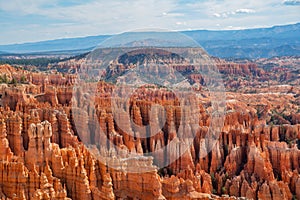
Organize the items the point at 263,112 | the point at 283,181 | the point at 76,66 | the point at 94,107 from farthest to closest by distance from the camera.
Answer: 1. the point at 76,66
2. the point at 263,112
3. the point at 94,107
4. the point at 283,181

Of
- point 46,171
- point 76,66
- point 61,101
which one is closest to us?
point 46,171

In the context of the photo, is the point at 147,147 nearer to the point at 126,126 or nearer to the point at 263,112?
the point at 126,126

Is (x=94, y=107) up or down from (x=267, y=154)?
up

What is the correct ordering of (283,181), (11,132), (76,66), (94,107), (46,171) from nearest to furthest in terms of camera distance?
(46,171) → (11,132) → (283,181) → (94,107) → (76,66)

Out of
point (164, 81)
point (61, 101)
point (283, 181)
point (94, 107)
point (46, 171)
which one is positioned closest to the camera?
point (46, 171)

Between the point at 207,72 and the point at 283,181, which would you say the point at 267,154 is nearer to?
the point at 283,181

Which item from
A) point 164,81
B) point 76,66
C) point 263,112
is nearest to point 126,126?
point 263,112

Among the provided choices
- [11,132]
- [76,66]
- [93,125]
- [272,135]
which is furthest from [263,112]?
[76,66]

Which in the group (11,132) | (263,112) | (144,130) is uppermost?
(11,132)

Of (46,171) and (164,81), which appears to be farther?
(164,81)
